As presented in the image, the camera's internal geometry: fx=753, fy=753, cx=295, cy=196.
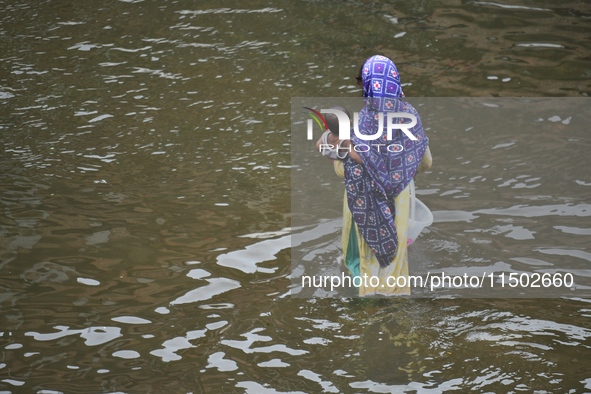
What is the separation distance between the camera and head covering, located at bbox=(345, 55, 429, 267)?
15.4 ft

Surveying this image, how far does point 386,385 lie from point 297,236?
207cm

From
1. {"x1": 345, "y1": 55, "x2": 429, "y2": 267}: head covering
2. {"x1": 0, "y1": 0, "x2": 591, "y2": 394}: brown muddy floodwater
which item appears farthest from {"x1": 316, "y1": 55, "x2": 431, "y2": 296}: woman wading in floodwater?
{"x1": 0, "y1": 0, "x2": 591, "y2": 394}: brown muddy floodwater

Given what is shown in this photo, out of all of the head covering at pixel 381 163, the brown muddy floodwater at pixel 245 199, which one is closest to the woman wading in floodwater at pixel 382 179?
the head covering at pixel 381 163

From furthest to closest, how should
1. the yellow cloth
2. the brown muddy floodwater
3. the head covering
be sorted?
the yellow cloth, the head covering, the brown muddy floodwater

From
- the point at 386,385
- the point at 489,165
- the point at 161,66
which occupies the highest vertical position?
the point at 161,66

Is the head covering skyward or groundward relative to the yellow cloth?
skyward

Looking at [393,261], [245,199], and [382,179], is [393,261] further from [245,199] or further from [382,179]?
[245,199]

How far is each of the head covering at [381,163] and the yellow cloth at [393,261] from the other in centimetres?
4

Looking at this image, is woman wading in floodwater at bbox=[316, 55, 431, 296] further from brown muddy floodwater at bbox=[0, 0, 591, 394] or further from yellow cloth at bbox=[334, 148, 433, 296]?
brown muddy floodwater at bbox=[0, 0, 591, 394]

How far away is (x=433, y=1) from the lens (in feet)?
34.8

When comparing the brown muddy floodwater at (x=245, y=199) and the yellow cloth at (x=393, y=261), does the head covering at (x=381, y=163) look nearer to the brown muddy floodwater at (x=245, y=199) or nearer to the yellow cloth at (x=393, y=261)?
the yellow cloth at (x=393, y=261)

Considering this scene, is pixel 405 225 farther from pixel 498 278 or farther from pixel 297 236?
pixel 297 236

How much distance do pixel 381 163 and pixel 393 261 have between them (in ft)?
2.17

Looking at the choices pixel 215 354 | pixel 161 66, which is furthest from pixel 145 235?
pixel 161 66
